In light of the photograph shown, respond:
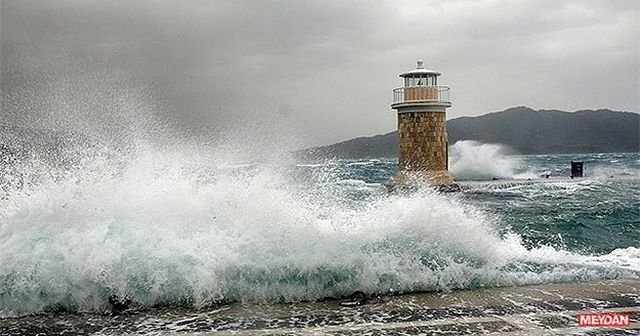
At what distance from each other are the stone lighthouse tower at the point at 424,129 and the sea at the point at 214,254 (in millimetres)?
10135

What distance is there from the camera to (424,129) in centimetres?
1808

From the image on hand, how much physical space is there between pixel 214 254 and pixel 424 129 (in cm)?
1310

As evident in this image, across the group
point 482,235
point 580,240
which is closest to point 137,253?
point 482,235

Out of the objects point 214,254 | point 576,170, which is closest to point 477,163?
point 576,170

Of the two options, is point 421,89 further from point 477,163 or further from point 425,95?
point 477,163

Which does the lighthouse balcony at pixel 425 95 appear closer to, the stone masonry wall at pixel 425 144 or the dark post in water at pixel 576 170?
the stone masonry wall at pixel 425 144

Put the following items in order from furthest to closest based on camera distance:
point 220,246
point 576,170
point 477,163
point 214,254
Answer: point 477,163, point 576,170, point 220,246, point 214,254

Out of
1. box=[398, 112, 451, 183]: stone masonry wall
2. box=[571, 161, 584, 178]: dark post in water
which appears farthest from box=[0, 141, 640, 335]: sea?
box=[571, 161, 584, 178]: dark post in water

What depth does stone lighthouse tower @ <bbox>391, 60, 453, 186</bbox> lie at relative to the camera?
1805 cm

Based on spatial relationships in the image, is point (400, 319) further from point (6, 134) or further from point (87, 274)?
point (6, 134)

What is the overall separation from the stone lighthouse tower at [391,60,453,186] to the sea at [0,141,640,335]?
1014 centimetres

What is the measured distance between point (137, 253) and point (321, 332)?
2.38 meters

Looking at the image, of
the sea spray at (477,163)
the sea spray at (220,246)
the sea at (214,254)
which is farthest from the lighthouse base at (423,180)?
the sea spray at (220,246)

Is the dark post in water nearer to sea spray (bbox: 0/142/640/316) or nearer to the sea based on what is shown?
the sea
